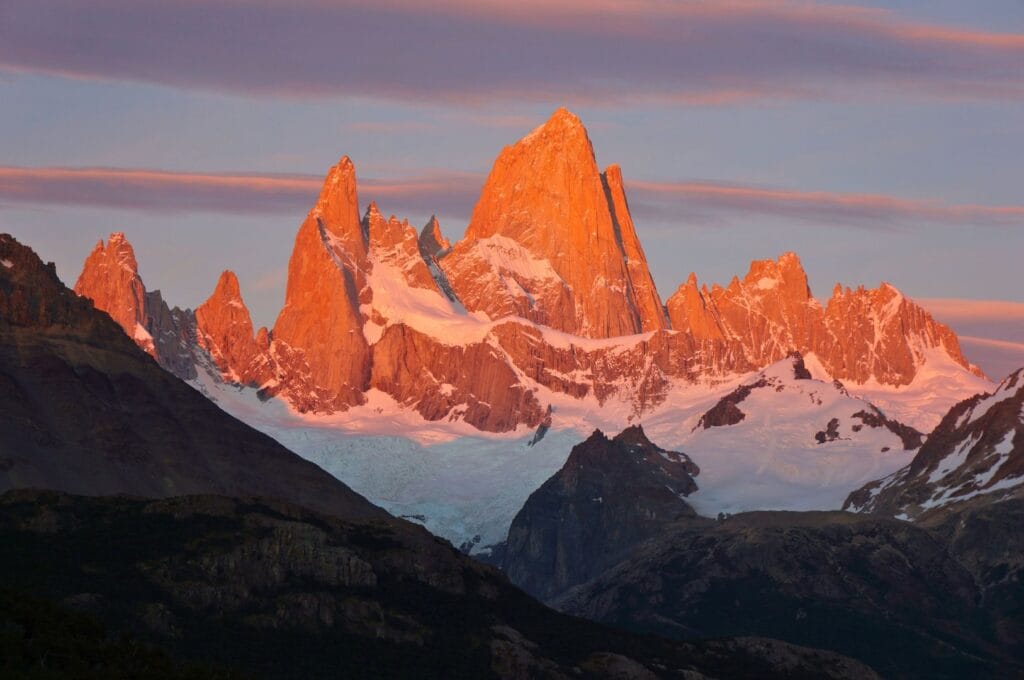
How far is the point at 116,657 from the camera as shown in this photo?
192875 millimetres

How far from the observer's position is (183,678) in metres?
187

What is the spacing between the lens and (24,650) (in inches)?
7544

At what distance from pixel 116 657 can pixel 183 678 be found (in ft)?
26.2

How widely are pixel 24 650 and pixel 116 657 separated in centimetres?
616

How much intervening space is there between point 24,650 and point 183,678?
1226cm
